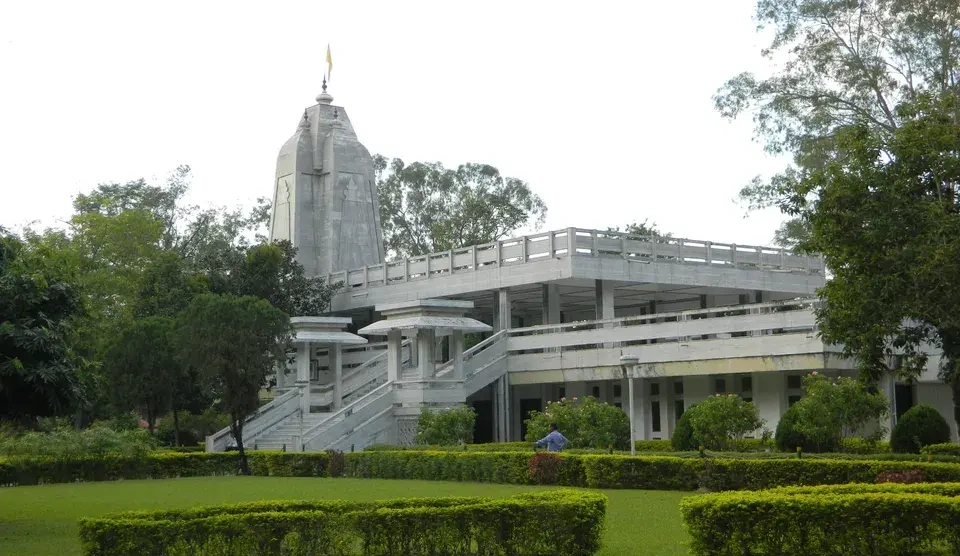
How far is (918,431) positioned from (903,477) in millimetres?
7064

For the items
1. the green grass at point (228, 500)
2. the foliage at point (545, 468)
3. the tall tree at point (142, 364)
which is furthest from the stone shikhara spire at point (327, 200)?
the foliage at point (545, 468)

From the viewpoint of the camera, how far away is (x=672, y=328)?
30281mm

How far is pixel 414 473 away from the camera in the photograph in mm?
25188

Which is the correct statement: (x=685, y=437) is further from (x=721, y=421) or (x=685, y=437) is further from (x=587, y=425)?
(x=587, y=425)

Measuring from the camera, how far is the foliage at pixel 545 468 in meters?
22.3

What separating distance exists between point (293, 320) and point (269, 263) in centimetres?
662

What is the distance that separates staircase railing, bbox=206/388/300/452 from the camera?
3294 cm

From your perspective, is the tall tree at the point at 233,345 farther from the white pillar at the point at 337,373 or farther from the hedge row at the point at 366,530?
the hedge row at the point at 366,530

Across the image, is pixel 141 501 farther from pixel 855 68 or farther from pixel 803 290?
pixel 803 290

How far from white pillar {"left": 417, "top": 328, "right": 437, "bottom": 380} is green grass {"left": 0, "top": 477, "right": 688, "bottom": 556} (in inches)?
264

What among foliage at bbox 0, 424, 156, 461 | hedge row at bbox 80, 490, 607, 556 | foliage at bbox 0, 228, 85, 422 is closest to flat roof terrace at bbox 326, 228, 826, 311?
foliage at bbox 0, 424, 156, 461

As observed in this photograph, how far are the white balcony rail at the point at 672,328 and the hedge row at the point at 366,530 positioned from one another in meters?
17.1

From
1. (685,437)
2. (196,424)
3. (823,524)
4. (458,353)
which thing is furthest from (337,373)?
(823,524)

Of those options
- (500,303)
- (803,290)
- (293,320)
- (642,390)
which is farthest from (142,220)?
(803,290)
